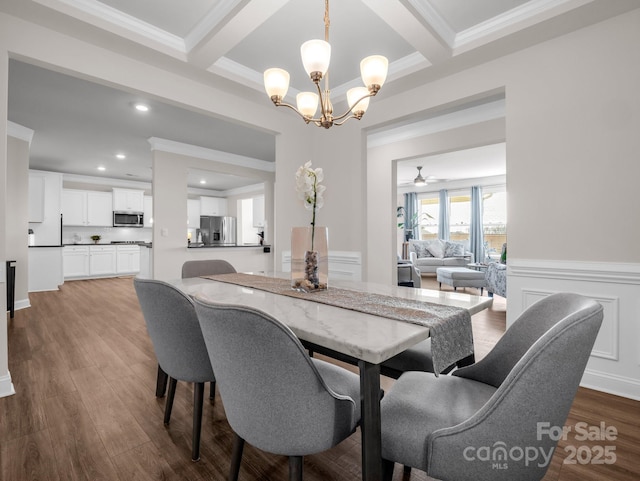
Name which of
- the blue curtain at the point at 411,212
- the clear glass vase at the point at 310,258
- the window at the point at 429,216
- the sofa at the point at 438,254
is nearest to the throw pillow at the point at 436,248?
the sofa at the point at 438,254

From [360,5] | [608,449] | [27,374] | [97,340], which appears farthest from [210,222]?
[608,449]

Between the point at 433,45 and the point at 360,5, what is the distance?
64 cm

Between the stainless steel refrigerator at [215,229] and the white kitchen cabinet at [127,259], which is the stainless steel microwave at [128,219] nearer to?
the white kitchen cabinet at [127,259]

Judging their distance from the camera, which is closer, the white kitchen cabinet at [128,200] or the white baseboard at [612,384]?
the white baseboard at [612,384]

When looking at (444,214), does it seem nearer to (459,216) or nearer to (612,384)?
(459,216)

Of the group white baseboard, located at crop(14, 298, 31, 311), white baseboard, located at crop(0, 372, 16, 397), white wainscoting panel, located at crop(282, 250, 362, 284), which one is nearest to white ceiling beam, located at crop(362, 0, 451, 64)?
white wainscoting panel, located at crop(282, 250, 362, 284)

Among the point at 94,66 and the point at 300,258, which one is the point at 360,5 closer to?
the point at 300,258

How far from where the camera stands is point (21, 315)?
4211mm

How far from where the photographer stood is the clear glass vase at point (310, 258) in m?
1.68

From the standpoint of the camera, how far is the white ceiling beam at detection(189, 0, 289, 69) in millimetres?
2014

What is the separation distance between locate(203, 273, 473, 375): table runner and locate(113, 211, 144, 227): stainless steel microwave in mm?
7844

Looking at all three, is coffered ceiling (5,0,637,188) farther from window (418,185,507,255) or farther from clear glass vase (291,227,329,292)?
window (418,185,507,255)

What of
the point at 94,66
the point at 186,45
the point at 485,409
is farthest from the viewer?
the point at 186,45

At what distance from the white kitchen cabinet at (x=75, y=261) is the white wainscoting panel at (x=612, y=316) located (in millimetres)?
8760
